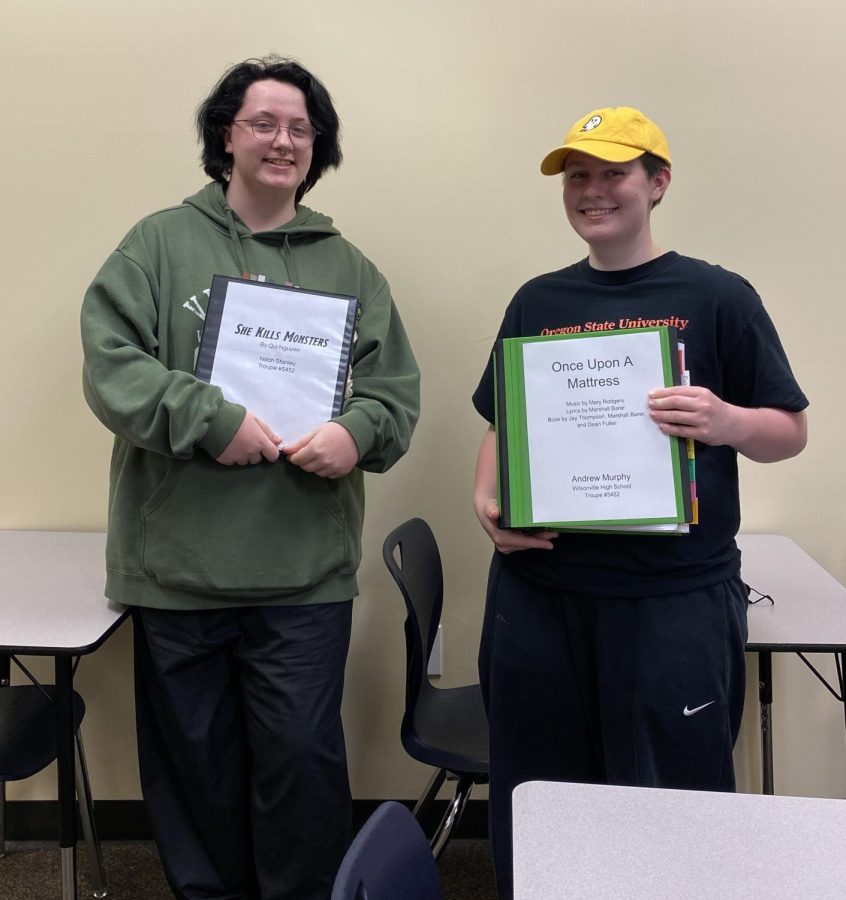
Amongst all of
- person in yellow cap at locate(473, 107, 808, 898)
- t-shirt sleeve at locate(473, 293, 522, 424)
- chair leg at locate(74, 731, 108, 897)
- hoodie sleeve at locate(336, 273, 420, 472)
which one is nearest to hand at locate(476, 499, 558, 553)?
person in yellow cap at locate(473, 107, 808, 898)

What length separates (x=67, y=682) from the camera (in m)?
1.69

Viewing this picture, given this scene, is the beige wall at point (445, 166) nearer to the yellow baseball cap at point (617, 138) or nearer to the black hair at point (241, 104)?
the black hair at point (241, 104)

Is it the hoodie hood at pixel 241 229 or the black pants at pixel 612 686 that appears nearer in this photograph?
the black pants at pixel 612 686

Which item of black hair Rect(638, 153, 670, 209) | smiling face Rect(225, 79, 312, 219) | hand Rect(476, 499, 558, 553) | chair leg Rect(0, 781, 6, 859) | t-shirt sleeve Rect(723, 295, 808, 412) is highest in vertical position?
smiling face Rect(225, 79, 312, 219)

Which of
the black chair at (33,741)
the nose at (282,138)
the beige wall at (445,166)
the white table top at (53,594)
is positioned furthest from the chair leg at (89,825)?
the nose at (282,138)

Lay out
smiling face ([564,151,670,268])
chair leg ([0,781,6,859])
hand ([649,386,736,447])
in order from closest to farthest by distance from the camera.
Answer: hand ([649,386,736,447]) → smiling face ([564,151,670,268]) → chair leg ([0,781,6,859])

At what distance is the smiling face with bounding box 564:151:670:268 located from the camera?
4.56ft

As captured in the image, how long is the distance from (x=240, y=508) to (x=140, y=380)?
0.30 m

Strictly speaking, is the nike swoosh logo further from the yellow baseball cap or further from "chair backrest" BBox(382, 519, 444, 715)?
the yellow baseball cap

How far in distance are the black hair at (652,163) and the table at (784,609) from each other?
0.93 metres

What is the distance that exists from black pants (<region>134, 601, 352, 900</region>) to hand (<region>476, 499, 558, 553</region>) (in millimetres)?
455

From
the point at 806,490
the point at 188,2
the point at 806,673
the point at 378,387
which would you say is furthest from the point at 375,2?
the point at 806,673

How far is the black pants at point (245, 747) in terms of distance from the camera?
5.69 ft

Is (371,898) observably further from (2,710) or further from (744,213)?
(744,213)
